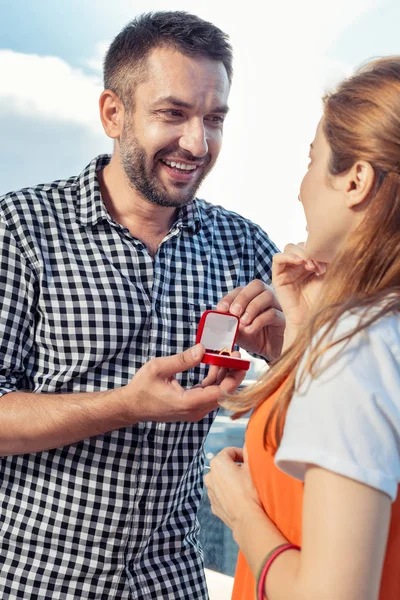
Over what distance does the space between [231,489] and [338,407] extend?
0.85 ft

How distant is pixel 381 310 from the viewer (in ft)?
2.73

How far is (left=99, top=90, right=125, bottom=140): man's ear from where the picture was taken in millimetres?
1822

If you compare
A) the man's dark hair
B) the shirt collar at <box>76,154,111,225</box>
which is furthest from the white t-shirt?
the man's dark hair

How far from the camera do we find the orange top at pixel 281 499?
854mm

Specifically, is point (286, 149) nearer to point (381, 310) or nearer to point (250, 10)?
point (250, 10)

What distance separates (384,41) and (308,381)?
8.99 ft

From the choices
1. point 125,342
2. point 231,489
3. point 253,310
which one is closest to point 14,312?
point 125,342

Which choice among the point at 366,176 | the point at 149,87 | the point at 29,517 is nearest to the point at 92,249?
the point at 149,87

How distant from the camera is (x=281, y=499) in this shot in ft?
3.01

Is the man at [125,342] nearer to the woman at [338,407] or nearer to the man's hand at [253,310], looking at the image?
the man's hand at [253,310]

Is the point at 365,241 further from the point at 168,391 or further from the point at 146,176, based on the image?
the point at 146,176

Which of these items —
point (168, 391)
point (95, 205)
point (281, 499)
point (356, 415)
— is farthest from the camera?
point (95, 205)

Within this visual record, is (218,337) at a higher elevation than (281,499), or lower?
higher

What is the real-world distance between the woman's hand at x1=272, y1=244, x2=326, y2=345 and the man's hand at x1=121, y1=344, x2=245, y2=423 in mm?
163
